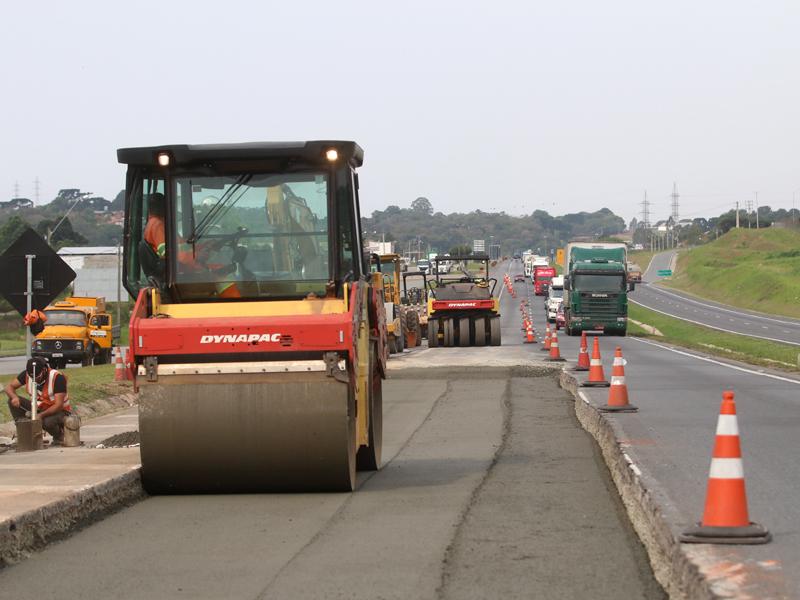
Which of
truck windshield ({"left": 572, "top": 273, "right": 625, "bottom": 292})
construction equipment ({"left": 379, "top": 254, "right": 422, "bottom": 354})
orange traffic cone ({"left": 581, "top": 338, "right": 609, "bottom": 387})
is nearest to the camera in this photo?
orange traffic cone ({"left": 581, "top": 338, "right": 609, "bottom": 387})

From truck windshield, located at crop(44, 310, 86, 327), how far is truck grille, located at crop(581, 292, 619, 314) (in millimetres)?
22590

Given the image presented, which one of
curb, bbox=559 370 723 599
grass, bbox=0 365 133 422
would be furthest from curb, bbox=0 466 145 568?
grass, bbox=0 365 133 422

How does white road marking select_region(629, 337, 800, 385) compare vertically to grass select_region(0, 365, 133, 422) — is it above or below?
below

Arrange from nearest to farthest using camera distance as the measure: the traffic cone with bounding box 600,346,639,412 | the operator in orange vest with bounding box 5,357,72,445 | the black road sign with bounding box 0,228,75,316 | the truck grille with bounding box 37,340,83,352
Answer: the black road sign with bounding box 0,228,75,316
the operator in orange vest with bounding box 5,357,72,445
the traffic cone with bounding box 600,346,639,412
the truck grille with bounding box 37,340,83,352

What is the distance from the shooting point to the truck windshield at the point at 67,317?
42756mm

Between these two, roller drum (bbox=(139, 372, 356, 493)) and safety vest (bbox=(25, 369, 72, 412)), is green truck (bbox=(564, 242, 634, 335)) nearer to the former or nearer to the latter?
safety vest (bbox=(25, 369, 72, 412))

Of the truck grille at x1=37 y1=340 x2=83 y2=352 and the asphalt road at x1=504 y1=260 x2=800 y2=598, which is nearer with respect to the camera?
the asphalt road at x1=504 y1=260 x2=800 y2=598

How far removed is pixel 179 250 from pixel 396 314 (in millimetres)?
30734

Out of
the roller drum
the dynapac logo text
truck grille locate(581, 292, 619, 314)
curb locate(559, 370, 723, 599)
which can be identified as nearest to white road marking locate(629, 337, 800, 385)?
truck grille locate(581, 292, 619, 314)

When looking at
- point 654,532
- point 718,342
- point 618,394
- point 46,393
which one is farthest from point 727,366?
point 654,532

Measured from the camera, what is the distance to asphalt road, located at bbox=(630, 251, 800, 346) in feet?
221

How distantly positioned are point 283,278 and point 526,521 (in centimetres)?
330

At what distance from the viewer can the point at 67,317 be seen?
141ft

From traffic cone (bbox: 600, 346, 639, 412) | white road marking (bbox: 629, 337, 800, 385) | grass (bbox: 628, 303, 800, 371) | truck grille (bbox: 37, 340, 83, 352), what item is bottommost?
grass (bbox: 628, 303, 800, 371)
